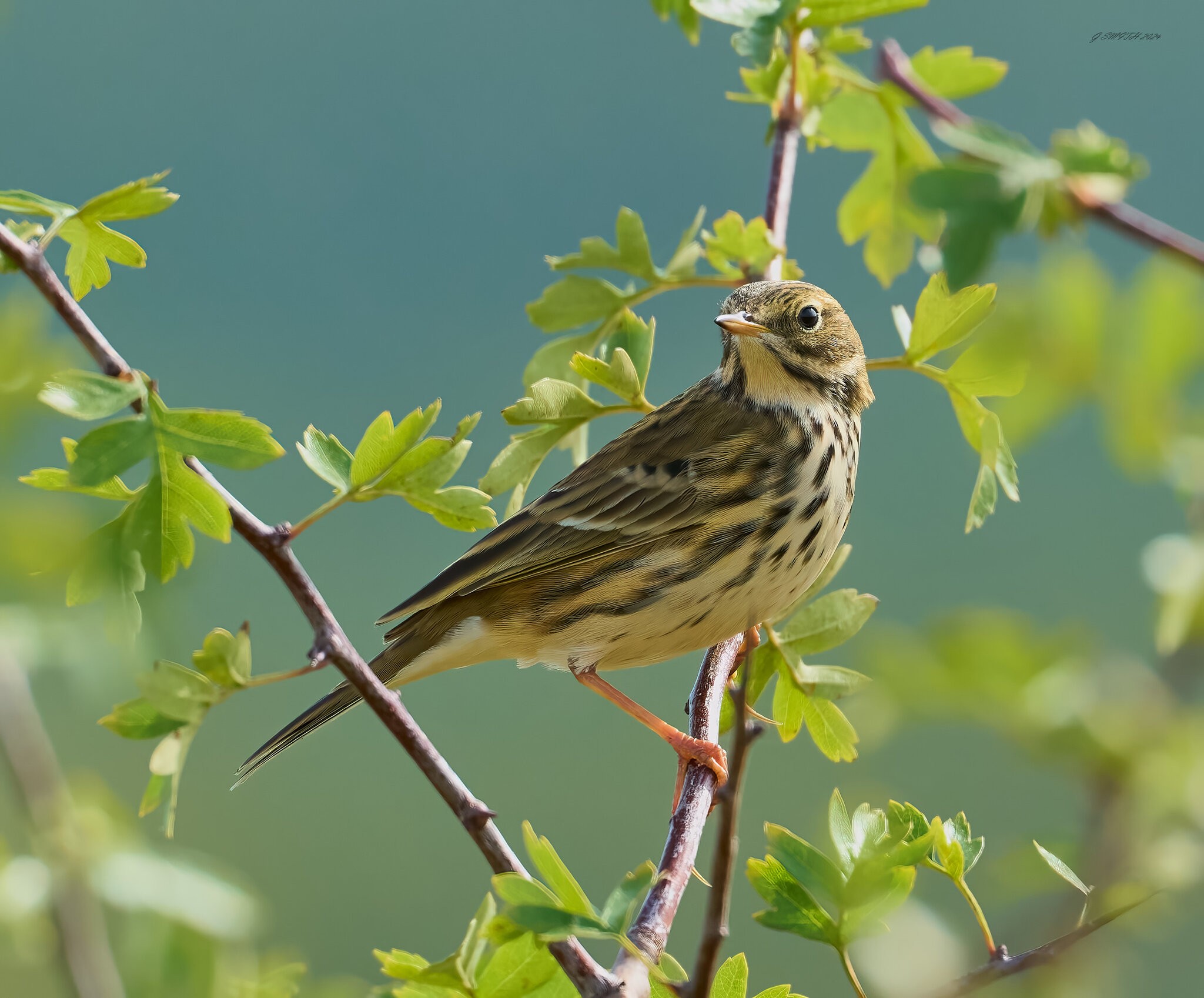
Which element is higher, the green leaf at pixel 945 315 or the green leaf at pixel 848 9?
the green leaf at pixel 848 9

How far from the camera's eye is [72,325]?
1212mm

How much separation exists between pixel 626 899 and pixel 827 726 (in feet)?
3.31

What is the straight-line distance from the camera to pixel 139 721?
1223 millimetres

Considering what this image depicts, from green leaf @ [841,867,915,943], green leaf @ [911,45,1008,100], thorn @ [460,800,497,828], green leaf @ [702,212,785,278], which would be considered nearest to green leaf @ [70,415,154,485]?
thorn @ [460,800,497,828]

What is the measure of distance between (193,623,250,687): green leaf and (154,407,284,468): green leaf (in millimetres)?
172

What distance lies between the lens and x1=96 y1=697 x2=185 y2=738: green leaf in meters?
1.21

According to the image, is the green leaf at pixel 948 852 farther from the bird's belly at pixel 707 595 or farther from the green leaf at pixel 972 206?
the bird's belly at pixel 707 595

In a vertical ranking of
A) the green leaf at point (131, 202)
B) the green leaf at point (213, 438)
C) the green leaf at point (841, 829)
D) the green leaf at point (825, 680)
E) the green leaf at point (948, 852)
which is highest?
the green leaf at point (131, 202)

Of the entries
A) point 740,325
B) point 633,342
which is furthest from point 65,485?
point 740,325

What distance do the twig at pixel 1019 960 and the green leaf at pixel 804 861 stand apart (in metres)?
0.14

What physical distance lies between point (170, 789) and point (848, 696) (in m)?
1.02

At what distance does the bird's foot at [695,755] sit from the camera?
2.28m

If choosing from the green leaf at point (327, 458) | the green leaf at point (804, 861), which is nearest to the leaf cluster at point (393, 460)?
the green leaf at point (327, 458)

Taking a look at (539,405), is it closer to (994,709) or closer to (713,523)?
(713,523)
